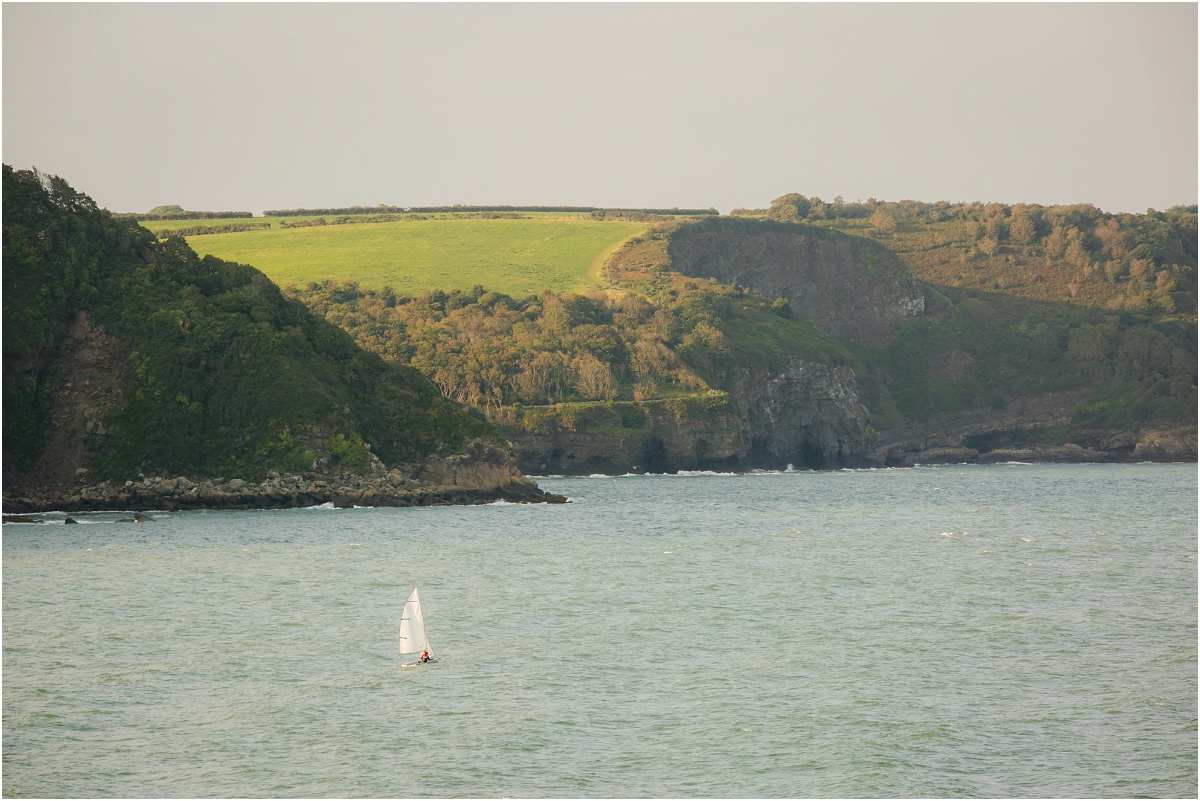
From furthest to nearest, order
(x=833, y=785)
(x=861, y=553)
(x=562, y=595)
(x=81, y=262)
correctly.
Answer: (x=81, y=262), (x=861, y=553), (x=562, y=595), (x=833, y=785)

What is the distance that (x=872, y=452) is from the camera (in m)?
177

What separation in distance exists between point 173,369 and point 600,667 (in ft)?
212

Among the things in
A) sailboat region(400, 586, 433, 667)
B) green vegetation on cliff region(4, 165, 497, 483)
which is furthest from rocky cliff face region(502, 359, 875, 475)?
sailboat region(400, 586, 433, 667)

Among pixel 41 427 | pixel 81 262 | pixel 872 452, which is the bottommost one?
pixel 872 452

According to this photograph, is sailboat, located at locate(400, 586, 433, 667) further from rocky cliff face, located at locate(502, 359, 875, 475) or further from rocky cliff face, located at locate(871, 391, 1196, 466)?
rocky cliff face, located at locate(871, 391, 1196, 466)

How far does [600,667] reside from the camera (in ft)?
109

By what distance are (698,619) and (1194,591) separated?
18.1 metres

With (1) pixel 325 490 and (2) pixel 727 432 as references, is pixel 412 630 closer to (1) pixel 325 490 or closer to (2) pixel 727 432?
(1) pixel 325 490

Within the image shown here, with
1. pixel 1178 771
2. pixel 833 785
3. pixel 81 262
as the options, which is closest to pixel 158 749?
pixel 833 785

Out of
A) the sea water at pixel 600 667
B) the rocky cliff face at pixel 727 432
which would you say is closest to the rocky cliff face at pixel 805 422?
the rocky cliff face at pixel 727 432

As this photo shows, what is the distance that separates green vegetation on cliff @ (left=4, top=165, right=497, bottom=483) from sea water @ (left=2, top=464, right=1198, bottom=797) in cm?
2247

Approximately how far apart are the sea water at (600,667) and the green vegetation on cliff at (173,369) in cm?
2247

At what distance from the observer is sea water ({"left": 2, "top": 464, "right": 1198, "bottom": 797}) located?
963 inches

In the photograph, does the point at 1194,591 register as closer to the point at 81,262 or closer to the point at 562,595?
the point at 562,595
